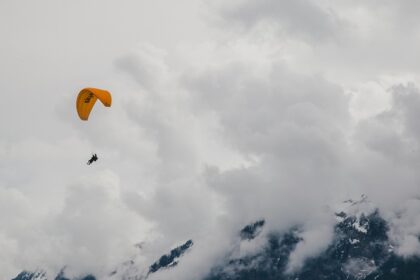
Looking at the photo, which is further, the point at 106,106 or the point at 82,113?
the point at 82,113

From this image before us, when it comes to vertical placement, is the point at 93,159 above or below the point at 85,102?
below

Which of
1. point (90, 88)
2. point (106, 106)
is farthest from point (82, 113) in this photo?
point (106, 106)

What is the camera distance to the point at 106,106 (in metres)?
105

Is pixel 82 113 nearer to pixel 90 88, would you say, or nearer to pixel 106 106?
pixel 90 88

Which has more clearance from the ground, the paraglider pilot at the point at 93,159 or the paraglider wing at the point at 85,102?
the paraglider wing at the point at 85,102

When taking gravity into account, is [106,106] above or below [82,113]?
below

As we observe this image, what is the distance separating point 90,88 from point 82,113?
289 inches

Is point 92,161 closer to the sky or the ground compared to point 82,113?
closer to the ground

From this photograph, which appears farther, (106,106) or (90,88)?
(90,88)

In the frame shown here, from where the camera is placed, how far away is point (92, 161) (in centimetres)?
11231

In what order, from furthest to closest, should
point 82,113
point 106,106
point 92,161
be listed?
point 82,113 < point 92,161 < point 106,106

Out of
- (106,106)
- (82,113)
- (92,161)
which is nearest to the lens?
(106,106)

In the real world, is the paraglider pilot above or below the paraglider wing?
below

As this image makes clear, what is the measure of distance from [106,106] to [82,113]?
55.0 ft
